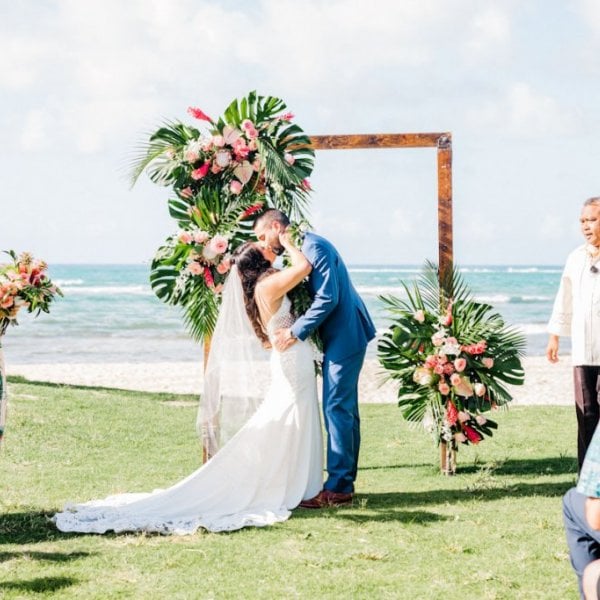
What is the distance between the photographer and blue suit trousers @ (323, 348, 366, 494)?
631 cm

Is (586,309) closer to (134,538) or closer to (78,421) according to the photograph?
(134,538)

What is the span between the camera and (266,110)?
6.93 meters

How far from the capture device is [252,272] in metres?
6.37

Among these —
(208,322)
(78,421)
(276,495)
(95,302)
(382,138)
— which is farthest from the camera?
(95,302)

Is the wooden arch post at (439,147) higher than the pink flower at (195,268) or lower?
higher

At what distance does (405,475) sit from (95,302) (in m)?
36.6

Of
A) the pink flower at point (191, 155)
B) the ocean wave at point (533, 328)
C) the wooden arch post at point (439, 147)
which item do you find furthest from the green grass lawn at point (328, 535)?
the ocean wave at point (533, 328)

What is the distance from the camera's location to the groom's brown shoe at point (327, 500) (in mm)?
6223

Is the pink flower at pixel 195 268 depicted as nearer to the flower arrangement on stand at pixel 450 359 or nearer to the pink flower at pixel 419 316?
the flower arrangement on stand at pixel 450 359

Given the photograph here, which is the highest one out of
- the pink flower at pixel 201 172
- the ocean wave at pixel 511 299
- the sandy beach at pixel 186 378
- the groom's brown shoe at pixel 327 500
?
the ocean wave at pixel 511 299

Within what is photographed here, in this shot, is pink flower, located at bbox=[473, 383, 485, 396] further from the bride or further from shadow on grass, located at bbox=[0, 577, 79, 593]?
shadow on grass, located at bbox=[0, 577, 79, 593]

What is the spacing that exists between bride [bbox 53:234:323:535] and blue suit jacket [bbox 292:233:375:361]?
0.34 ft

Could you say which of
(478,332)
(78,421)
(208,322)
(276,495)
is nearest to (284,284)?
(208,322)

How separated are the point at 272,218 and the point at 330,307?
2.31ft
